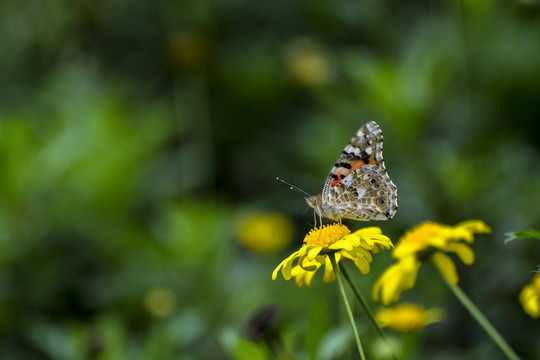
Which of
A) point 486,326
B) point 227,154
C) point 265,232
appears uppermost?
point 227,154

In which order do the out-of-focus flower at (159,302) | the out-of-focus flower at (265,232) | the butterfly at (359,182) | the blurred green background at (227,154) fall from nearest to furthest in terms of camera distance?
the butterfly at (359,182) < the blurred green background at (227,154) < the out-of-focus flower at (159,302) < the out-of-focus flower at (265,232)

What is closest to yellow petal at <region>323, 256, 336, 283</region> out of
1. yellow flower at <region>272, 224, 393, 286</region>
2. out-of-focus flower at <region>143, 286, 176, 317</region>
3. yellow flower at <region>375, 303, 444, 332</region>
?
yellow flower at <region>272, 224, 393, 286</region>

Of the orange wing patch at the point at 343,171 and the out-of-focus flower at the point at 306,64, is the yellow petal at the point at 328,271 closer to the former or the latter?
the orange wing patch at the point at 343,171

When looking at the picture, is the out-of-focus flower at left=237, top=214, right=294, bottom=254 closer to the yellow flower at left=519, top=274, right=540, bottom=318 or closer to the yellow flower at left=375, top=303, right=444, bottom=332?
the yellow flower at left=375, top=303, right=444, bottom=332

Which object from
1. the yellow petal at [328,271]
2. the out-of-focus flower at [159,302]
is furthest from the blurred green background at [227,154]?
the yellow petal at [328,271]

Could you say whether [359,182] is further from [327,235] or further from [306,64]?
[306,64]

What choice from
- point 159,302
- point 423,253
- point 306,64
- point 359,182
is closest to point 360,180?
point 359,182

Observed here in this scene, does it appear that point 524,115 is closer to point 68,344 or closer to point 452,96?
point 452,96
